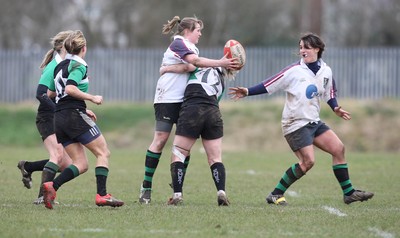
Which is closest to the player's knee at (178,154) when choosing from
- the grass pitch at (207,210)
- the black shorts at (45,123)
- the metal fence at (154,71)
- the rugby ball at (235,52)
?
the grass pitch at (207,210)

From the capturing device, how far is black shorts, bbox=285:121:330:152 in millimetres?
9609

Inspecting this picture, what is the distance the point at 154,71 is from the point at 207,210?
59.6 ft

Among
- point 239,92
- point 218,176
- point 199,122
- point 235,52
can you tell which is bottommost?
point 218,176

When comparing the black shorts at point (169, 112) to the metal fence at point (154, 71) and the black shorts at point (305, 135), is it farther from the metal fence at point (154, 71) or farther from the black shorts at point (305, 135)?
the metal fence at point (154, 71)

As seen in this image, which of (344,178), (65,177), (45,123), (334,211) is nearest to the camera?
(65,177)

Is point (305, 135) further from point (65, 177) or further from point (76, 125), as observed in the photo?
point (65, 177)

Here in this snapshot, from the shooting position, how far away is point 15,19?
41.3 meters

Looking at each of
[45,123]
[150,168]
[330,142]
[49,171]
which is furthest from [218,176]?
[45,123]

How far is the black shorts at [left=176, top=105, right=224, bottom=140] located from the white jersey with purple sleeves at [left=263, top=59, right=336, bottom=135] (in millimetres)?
709

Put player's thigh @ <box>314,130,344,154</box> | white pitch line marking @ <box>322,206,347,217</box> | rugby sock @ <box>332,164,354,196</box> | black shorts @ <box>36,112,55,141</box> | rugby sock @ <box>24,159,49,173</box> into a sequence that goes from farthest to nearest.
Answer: rugby sock @ <box>24,159,49,173</box>, black shorts @ <box>36,112,55,141</box>, rugby sock @ <box>332,164,354,196</box>, player's thigh @ <box>314,130,344,154</box>, white pitch line marking @ <box>322,206,347,217</box>

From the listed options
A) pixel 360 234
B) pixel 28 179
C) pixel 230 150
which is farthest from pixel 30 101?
pixel 360 234

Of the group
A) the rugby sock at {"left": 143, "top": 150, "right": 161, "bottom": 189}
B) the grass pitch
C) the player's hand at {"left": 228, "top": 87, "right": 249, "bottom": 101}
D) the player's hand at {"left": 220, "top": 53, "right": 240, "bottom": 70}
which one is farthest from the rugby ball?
the grass pitch

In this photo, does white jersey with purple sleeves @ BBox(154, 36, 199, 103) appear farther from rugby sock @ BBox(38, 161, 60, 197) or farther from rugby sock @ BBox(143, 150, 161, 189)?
rugby sock @ BBox(38, 161, 60, 197)

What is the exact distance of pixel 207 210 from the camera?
8852 mm
